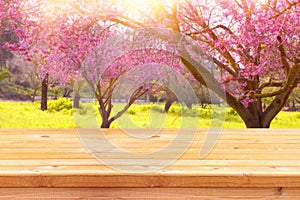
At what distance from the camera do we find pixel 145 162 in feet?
5.77

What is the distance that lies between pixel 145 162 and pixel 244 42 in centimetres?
252

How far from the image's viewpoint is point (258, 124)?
4.43 m

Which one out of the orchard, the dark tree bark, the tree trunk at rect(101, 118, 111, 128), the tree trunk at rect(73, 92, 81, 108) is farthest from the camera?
the tree trunk at rect(101, 118, 111, 128)

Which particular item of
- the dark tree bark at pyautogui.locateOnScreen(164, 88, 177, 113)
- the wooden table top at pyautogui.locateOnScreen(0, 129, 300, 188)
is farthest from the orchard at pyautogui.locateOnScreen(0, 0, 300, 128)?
the wooden table top at pyautogui.locateOnScreen(0, 129, 300, 188)

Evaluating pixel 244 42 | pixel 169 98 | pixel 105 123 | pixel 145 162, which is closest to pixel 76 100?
pixel 145 162

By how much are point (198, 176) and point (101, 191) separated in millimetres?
393

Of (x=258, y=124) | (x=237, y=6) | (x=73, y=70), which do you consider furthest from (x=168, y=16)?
(x=258, y=124)

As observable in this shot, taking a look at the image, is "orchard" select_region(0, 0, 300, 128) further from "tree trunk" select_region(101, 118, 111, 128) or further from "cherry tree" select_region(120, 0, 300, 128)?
"tree trunk" select_region(101, 118, 111, 128)

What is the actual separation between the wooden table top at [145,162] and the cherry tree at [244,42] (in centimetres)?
145

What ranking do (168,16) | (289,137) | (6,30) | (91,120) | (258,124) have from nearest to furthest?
(91,120) < (289,137) < (168,16) < (258,124) < (6,30)

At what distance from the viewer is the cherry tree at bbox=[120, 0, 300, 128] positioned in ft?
12.5

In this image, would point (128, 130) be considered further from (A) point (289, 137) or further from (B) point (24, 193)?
(B) point (24, 193)

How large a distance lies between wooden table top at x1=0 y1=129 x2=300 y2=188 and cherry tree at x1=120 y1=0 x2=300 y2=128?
57.2 inches

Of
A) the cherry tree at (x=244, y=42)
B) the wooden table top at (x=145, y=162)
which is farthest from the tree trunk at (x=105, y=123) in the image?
the wooden table top at (x=145, y=162)
